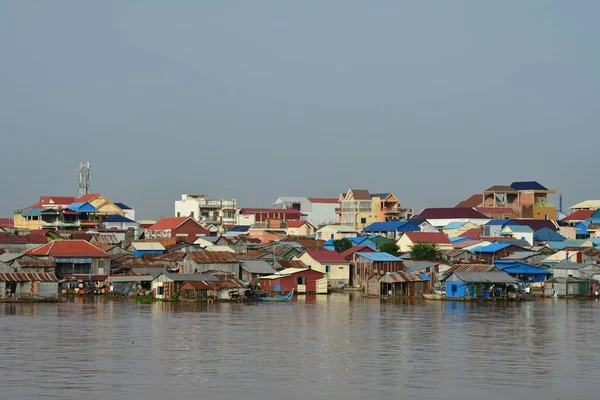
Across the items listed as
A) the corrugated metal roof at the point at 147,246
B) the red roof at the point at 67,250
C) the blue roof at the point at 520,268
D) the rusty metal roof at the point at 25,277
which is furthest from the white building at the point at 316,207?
the rusty metal roof at the point at 25,277

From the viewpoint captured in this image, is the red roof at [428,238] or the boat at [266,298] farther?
the red roof at [428,238]

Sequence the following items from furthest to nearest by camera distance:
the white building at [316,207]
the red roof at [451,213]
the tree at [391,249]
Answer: the white building at [316,207], the red roof at [451,213], the tree at [391,249]

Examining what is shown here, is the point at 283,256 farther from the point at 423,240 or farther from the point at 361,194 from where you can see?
the point at 361,194

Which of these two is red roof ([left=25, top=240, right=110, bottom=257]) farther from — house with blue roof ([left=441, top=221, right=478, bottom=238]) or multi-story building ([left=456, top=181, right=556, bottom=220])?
multi-story building ([left=456, top=181, right=556, bottom=220])

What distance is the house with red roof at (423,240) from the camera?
228ft

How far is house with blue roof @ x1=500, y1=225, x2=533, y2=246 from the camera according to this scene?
2982 inches

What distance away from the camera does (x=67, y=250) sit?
50.4 metres

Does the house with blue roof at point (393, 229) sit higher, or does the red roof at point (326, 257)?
the house with blue roof at point (393, 229)

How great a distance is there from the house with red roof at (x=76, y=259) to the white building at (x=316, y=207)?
48831 mm

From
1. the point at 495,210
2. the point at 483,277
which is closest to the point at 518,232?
the point at 495,210

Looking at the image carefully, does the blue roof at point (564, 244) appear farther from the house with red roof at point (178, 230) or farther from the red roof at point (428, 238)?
the house with red roof at point (178, 230)

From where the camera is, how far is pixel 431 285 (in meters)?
53.7

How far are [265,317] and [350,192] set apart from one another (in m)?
56.7

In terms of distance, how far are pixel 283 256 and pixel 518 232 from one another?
2295 centimetres
